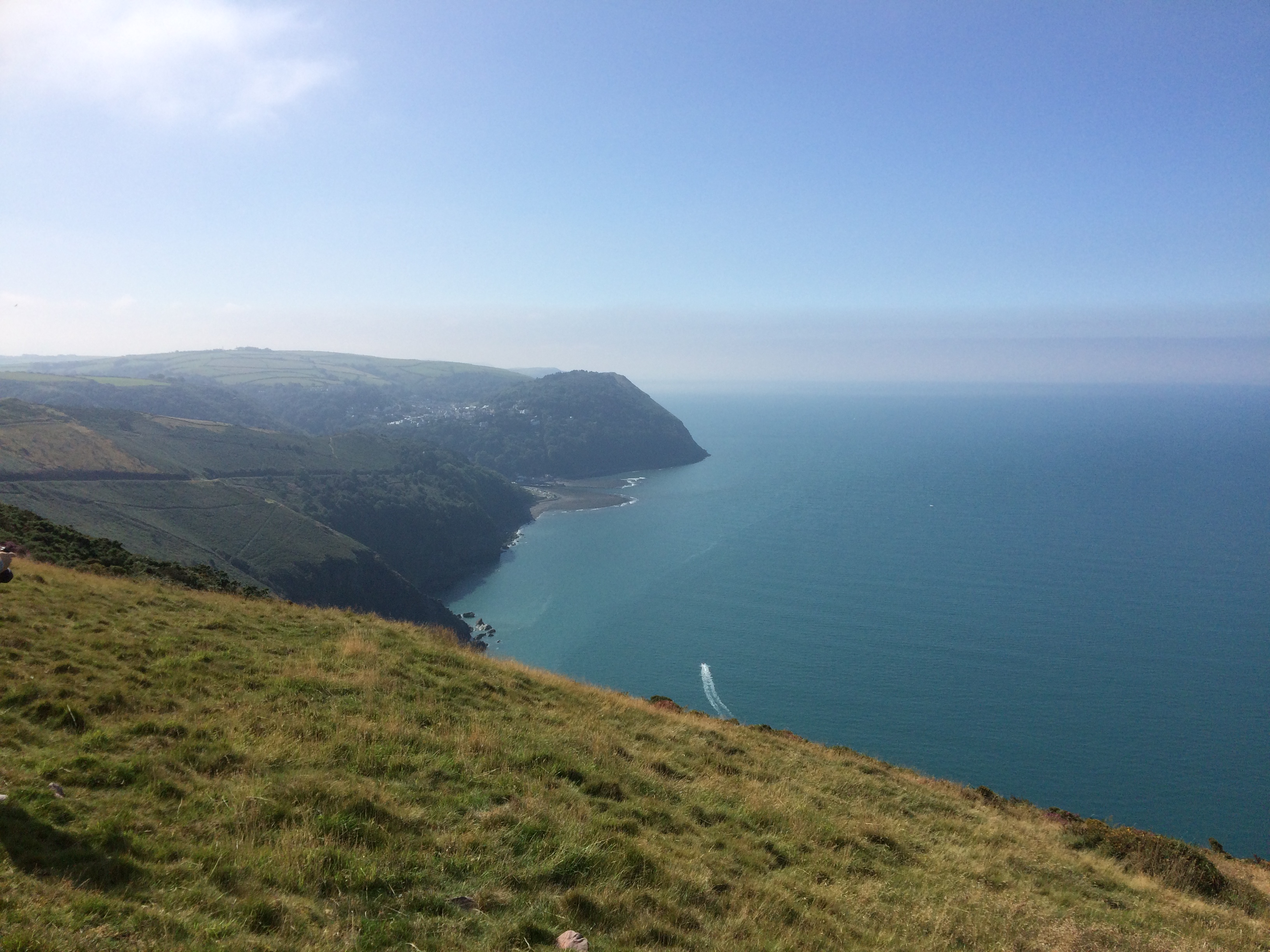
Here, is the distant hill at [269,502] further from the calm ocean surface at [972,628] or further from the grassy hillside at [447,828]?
the grassy hillside at [447,828]

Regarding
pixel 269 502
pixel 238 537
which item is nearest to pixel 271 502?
pixel 269 502

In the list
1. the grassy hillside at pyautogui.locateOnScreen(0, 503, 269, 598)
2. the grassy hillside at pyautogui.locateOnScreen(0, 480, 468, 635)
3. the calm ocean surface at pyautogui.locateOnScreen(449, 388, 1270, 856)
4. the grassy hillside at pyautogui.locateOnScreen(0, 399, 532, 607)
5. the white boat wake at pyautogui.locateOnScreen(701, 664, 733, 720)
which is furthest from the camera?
the grassy hillside at pyautogui.locateOnScreen(0, 399, 532, 607)

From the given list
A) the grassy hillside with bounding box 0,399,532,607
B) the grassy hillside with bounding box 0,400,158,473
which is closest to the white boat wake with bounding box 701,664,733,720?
the grassy hillside with bounding box 0,399,532,607

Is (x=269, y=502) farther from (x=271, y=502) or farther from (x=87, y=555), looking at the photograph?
(x=87, y=555)

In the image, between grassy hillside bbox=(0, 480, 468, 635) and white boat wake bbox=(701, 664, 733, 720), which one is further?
grassy hillside bbox=(0, 480, 468, 635)

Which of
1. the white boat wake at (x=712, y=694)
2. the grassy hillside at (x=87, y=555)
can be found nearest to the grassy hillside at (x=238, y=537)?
the white boat wake at (x=712, y=694)

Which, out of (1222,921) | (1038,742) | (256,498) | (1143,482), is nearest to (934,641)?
(1038,742)

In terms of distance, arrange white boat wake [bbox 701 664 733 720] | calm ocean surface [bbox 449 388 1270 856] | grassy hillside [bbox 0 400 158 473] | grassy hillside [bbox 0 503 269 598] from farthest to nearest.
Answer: grassy hillside [bbox 0 400 158 473]
white boat wake [bbox 701 664 733 720]
calm ocean surface [bbox 449 388 1270 856]
grassy hillside [bbox 0 503 269 598]

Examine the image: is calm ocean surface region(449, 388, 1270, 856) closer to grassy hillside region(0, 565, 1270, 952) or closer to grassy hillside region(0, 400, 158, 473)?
grassy hillside region(0, 565, 1270, 952)
